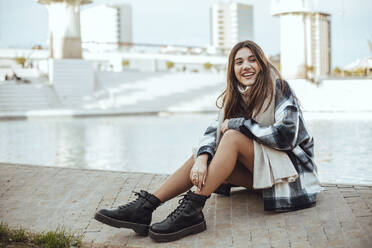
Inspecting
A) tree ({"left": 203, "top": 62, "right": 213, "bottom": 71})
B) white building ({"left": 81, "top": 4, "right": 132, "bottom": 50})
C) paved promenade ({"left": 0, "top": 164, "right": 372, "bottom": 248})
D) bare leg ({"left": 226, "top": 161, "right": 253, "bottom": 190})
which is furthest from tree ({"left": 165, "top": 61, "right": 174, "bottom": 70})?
white building ({"left": 81, "top": 4, "right": 132, "bottom": 50})

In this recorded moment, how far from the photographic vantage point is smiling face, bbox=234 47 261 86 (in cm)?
272

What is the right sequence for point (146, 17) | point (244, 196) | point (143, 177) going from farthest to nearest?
point (146, 17) < point (143, 177) < point (244, 196)

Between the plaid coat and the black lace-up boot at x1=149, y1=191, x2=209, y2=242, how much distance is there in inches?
10.7

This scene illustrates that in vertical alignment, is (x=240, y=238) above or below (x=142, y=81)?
below

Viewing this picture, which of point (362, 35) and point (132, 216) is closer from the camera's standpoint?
point (132, 216)

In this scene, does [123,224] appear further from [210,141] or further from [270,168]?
[270,168]

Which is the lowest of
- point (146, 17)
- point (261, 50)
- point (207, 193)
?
point (207, 193)

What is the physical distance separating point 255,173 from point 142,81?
63.8ft

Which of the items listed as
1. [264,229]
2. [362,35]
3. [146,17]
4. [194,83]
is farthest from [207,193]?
[146,17]

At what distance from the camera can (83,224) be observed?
111 inches

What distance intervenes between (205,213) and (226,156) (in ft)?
1.73

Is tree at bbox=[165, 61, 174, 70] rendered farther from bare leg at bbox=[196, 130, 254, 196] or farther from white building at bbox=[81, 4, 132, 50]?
white building at bbox=[81, 4, 132, 50]

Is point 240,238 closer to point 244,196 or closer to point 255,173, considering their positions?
point 255,173

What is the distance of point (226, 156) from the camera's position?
247 cm
